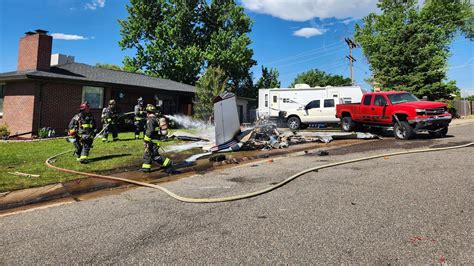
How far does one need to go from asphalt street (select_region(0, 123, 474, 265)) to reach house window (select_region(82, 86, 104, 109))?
548 inches

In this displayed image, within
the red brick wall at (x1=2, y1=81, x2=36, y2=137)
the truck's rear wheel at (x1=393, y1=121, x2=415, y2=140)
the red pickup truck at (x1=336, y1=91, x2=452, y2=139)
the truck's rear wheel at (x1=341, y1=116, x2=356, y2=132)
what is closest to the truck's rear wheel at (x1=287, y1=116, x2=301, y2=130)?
the truck's rear wheel at (x1=341, y1=116, x2=356, y2=132)

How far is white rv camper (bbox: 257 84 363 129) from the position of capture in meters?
18.6

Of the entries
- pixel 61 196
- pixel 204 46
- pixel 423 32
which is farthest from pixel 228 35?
pixel 61 196

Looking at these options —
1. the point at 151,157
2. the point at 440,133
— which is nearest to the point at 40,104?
the point at 151,157

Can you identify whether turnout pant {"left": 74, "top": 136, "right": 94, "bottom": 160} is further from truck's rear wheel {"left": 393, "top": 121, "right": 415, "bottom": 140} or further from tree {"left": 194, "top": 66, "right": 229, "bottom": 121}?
tree {"left": 194, "top": 66, "right": 229, "bottom": 121}

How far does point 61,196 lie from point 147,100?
16.7 metres

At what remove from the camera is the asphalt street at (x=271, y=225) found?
10.3 feet

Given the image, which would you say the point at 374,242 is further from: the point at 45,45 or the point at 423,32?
the point at 423,32

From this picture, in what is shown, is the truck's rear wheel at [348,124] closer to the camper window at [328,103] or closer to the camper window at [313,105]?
the camper window at [328,103]

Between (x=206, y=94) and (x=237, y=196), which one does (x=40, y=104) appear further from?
(x=237, y=196)

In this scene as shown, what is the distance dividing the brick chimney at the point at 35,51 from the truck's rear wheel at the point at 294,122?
14553 mm

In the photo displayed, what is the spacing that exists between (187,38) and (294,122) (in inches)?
930

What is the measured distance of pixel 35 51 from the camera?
57.2 ft

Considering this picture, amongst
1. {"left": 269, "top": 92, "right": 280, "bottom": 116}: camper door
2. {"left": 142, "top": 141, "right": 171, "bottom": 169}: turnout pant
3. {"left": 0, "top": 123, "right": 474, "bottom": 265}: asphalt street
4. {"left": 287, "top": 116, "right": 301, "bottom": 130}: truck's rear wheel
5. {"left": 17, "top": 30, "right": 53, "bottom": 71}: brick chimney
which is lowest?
{"left": 0, "top": 123, "right": 474, "bottom": 265}: asphalt street
